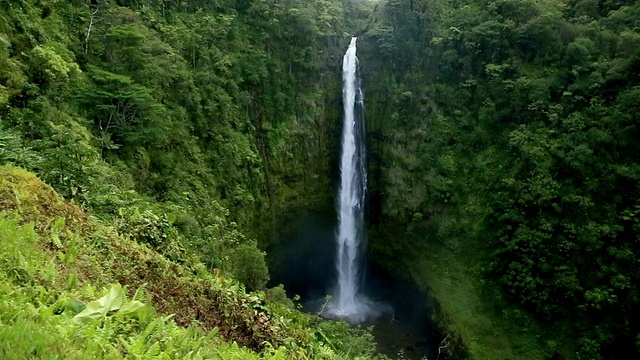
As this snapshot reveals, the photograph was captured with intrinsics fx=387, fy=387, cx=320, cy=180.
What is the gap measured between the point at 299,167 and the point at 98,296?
63.5 feet

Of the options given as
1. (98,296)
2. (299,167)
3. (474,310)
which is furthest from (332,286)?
(98,296)

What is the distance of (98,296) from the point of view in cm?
311

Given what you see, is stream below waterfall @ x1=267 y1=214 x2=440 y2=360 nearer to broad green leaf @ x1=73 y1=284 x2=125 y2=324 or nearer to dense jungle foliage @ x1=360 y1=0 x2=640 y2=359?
dense jungle foliage @ x1=360 y1=0 x2=640 y2=359

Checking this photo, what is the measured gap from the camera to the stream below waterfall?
1844 cm

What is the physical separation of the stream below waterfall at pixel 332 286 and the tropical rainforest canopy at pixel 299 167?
0.83m

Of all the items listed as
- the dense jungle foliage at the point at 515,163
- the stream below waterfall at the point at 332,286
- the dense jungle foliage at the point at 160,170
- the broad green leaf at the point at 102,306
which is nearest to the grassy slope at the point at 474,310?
the dense jungle foliage at the point at 515,163

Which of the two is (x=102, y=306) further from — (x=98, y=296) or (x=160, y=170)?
(x=160, y=170)

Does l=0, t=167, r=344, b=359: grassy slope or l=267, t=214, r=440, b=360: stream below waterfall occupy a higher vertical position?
l=0, t=167, r=344, b=359: grassy slope

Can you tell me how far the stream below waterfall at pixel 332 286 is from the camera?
1844 centimetres

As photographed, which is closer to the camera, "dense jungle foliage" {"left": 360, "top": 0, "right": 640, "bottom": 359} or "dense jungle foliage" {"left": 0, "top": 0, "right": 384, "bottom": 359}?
"dense jungle foliage" {"left": 0, "top": 0, "right": 384, "bottom": 359}

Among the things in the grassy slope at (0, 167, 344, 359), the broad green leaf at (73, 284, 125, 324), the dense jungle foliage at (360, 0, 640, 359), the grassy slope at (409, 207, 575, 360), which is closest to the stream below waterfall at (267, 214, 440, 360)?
the grassy slope at (409, 207, 575, 360)

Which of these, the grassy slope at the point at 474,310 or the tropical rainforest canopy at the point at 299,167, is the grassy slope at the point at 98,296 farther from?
the grassy slope at the point at 474,310

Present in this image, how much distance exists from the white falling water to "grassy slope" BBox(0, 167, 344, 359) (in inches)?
685

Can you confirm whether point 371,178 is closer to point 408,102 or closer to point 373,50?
point 408,102
